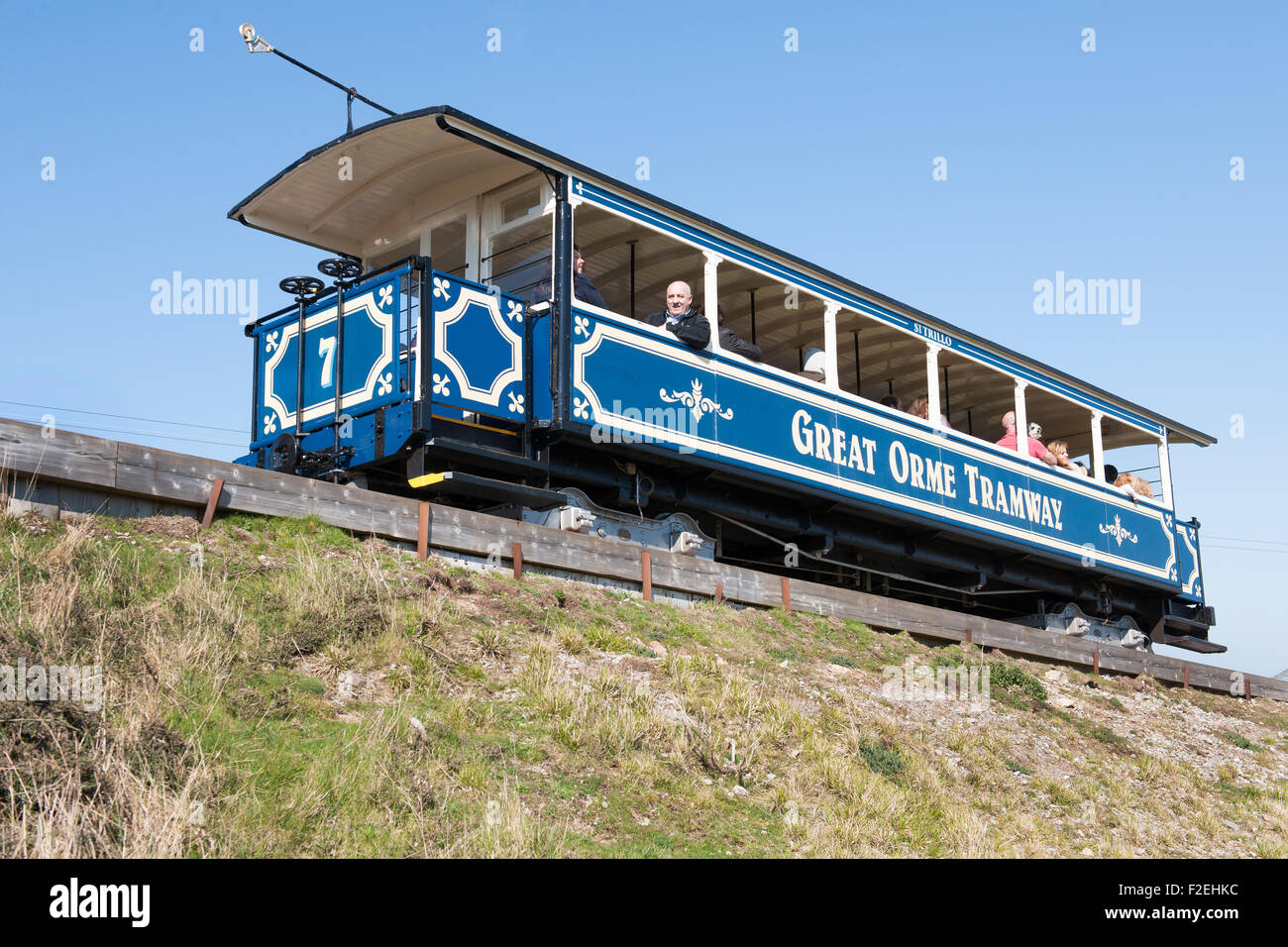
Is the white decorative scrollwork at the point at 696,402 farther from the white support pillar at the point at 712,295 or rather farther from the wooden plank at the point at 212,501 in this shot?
the wooden plank at the point at 212,501

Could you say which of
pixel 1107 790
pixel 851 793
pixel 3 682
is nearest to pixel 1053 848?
pixel 851 793

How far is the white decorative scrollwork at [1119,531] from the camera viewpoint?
19094 millimetres

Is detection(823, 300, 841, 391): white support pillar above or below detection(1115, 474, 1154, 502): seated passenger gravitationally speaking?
above

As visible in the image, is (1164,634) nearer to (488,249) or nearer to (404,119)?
(488,249)

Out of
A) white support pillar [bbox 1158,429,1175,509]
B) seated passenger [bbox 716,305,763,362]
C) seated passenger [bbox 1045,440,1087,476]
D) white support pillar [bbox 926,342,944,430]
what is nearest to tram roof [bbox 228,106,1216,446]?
seated passenger [bbox 716,305,763,362]

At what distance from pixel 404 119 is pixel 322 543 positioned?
4.26 meters

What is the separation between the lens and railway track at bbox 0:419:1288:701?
7863 millimetres

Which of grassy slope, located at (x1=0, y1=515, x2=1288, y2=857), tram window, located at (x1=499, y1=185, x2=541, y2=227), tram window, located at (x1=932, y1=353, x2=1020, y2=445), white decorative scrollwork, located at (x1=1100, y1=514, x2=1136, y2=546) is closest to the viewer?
grassy slope, located at (x1=0, y1=515, x2=1288, y2=857)

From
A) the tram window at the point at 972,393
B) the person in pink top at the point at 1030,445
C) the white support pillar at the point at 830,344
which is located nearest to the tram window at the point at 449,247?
the white support pillar at the point at 830,344

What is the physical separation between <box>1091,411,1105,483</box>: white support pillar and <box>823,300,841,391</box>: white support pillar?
6508 mm

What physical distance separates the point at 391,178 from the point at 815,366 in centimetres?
504

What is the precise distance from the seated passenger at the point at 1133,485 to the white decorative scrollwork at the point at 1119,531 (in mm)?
549

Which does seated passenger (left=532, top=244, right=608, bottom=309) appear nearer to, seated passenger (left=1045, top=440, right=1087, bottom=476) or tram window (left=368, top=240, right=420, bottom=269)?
tram window (left=368, top=240, right=420, bottom=269)

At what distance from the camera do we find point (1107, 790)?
30.0ft
